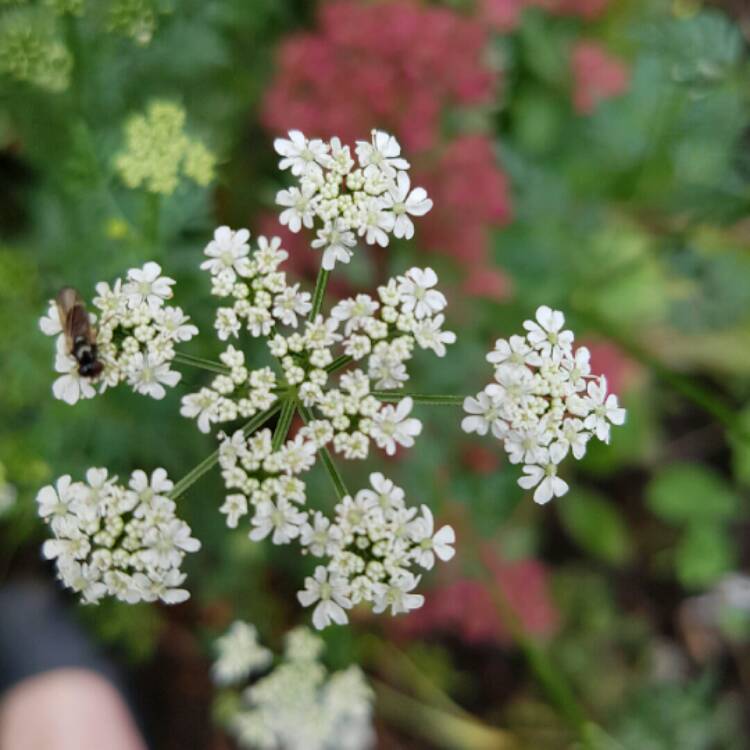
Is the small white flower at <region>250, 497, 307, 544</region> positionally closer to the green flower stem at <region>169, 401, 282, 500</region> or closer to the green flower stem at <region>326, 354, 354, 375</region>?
the green flower stem at <region>169, 401, 282, 500</region>

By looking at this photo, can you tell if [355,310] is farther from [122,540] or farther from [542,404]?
[122,540]

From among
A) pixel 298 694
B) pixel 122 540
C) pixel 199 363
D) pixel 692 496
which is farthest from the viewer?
pixel 692 496

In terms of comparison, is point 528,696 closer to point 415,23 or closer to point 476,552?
point 476,552

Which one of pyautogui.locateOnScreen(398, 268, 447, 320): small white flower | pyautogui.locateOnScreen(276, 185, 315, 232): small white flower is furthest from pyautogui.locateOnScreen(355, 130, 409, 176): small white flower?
pyautogui.locateOnScreen(398, 268, 447, 320): small white flower

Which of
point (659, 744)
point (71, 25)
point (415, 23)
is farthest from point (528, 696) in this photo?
point (71, 25)

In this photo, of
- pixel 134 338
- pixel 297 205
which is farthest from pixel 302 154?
pixel 134 338
